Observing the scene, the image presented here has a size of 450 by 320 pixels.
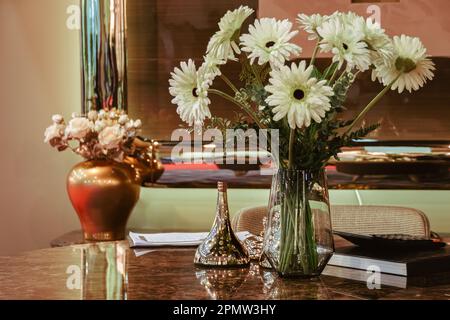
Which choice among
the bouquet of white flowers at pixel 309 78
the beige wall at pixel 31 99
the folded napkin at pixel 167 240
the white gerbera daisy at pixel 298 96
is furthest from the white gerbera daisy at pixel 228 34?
the beige wall at pixel 31 99

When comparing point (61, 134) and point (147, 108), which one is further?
point (147, 108)

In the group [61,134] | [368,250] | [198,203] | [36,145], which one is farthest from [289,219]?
[36,145]

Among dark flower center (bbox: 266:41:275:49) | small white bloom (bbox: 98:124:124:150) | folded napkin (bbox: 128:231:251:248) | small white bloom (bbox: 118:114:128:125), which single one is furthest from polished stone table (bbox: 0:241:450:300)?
small white bloom (bbox: 118:114:128:125)

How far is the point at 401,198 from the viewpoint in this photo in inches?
131

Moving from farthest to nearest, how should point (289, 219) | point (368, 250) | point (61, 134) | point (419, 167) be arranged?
point (419, 167)
point (61, 134)
point (368, 250)
point (289, 219)

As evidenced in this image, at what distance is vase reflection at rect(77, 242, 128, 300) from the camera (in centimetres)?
141

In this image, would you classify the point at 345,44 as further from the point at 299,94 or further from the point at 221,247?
the point at 221,247

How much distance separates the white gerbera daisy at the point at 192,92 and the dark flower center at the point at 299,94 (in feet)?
0.64

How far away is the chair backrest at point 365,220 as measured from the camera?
99.1 inches

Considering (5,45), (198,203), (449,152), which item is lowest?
(198,203)

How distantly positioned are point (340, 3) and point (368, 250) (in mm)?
1825

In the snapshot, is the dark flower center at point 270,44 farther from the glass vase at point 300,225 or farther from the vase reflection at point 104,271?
the vase reflection at point 104,271

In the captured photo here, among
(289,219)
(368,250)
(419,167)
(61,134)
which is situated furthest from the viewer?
(419,167)

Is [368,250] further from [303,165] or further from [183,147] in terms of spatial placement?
[183,147]
